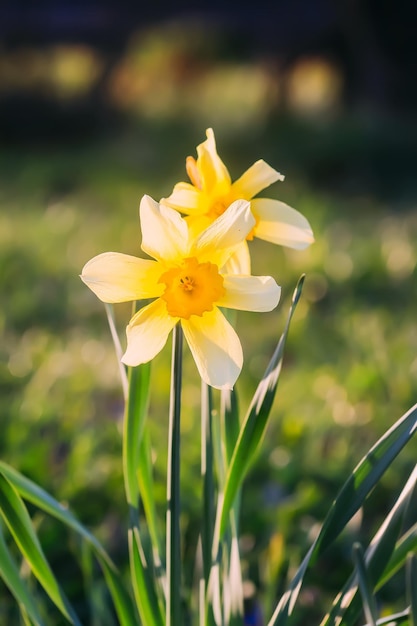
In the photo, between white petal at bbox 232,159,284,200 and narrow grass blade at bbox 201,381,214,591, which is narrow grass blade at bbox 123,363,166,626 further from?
white petal at bbox 232,159,284,200

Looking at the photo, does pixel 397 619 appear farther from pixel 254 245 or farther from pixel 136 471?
pixel 254 245

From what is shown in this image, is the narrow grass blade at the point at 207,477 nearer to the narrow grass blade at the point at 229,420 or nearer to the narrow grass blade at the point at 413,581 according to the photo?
the narrow grass blade at the point at 229,420

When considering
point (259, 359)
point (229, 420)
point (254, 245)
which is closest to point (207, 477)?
point (229, 420)

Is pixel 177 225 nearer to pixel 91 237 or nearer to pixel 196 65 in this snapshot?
pixel 91 237

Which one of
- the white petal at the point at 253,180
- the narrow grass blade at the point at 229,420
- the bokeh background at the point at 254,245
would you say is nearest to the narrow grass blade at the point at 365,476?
the narrow grass blade at the point at 229,420

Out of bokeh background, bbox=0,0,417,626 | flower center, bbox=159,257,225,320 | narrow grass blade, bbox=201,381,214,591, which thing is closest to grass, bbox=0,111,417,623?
bokeh background, bbox=0,0,417,626

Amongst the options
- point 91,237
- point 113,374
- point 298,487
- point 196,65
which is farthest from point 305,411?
point 196,65

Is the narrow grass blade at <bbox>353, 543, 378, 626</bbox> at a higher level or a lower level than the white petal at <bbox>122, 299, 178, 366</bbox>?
lower
